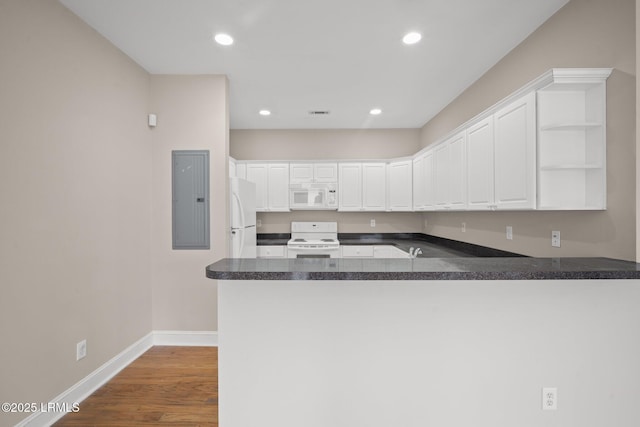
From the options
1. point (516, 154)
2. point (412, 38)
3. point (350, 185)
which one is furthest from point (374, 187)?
point (516, 154)

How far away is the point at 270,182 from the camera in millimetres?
4609

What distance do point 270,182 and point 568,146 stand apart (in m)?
3.73

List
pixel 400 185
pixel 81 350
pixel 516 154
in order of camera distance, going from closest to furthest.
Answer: pixel 516 154
pixel 81 350
pixel 400 185

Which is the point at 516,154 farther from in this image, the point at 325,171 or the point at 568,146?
the point at 325,171

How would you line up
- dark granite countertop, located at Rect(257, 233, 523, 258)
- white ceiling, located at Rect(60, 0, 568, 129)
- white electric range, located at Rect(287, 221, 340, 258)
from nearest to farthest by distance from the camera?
white ceiling, located at Rect(60, 0, 568, 129) → dark granite countertop, located at Rect(257, 233, 523, 258) → white electric range, located at Rect(287, 221, 340, 258)

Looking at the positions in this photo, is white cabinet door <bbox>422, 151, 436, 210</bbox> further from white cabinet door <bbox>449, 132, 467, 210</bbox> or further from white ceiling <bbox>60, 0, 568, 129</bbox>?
white ceiling <bbox>60, 0, 568, 129</bbox>

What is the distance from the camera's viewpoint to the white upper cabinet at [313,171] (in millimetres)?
4625

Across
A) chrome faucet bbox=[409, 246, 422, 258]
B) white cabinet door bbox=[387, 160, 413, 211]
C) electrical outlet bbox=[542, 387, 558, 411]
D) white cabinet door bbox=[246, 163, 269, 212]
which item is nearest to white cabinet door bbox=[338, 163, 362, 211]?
white cabinet door bbox=[387, 160, 413, 211]

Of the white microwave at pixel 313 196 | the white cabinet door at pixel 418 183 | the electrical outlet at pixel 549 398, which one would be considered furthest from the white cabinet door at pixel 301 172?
the electrical outlet at pixel 549 398

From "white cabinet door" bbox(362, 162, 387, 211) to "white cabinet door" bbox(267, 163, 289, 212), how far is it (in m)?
1.31

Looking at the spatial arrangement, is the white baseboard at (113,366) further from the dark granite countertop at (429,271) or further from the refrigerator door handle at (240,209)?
the dark granite countertop at (429,271)

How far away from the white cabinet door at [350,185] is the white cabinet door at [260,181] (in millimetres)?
1235

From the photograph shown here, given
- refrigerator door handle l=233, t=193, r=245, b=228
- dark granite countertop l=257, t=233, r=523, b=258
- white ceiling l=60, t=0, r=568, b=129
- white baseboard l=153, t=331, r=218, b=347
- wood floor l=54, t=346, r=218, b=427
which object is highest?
white ceiling l=60, t=0, r=568, b=129

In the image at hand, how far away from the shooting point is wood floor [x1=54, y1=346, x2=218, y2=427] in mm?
1908
